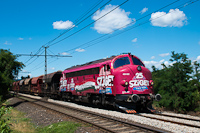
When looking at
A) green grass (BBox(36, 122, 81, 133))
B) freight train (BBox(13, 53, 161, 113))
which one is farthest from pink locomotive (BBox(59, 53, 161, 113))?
green grass (BBox(36, 122, 81, 133))

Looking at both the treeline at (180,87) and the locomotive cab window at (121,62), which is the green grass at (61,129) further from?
the treeline at (180,87)

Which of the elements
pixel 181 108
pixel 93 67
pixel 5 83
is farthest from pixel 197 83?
pixel 5 83

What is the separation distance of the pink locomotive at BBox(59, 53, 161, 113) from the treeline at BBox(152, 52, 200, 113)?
2967 mm

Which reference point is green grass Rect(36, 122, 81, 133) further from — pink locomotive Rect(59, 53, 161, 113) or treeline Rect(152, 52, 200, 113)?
treeline Rect(152, 52, 200, 113)

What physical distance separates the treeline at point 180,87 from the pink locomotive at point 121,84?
2.97m

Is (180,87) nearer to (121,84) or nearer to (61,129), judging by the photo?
(121,84)

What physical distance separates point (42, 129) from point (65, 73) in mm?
12201

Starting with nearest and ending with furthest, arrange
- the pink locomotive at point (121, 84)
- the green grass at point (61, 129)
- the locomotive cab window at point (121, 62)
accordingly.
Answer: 1. the green grass at point (61, 129)
2. the pink locomotive at point (121, 84)
3. the locomotive cab window at point (121, 62)

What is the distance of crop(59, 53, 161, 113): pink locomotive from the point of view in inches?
446

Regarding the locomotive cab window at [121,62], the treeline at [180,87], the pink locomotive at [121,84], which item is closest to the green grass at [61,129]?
the pink locomotive at [121,84]

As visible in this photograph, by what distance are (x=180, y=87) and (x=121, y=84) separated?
559 cm

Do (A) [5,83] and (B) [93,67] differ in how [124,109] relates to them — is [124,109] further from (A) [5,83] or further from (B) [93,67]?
(A) [5,83]

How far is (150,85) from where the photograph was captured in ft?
39.7

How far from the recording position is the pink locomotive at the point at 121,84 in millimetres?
11328
